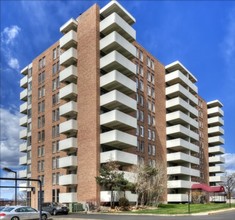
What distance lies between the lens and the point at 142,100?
224 feet

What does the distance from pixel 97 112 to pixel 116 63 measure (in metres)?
7.78

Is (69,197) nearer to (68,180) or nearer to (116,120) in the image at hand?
(68,180)

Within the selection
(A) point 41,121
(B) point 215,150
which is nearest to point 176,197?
(A) point 41,121

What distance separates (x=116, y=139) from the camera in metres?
52.5

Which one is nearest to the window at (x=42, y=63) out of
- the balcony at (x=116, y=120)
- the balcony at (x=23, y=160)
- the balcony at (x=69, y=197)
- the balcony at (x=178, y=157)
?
the balcony at (x=23, y=160)

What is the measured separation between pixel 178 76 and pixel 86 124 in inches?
1150

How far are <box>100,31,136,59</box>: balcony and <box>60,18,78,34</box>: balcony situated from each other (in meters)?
6.83

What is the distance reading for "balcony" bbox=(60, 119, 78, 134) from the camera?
57250 mm

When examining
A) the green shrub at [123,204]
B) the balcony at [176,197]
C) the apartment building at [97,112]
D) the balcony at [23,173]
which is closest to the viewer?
the green shrub at [123,204]

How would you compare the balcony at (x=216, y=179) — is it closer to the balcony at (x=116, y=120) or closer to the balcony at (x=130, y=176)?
the balcony at (x=116, y=120)

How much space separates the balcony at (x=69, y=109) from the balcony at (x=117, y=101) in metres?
4.99

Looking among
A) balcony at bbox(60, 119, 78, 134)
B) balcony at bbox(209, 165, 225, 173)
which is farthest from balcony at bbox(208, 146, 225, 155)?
balcony at bbox(60, 119, 78, 134)

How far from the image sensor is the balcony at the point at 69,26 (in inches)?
2442

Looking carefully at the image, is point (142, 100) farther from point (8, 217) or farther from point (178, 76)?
point (8, 217)
